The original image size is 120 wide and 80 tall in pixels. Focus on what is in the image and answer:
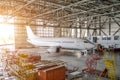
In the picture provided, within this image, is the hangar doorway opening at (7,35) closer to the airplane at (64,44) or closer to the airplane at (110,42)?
the airplane at (64,44)

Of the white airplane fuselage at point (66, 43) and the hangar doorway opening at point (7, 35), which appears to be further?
the hangar doorway opening at point (7, 35)

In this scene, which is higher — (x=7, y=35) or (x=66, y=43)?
(x=7, y=35)

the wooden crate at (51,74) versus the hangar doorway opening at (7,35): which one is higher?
the hangar doorway opening at (7,35)

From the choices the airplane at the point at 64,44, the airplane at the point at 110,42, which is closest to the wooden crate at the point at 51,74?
the airplane at the point at 64,44

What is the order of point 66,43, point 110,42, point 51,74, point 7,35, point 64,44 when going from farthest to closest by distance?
point 7,35, point 110,42, point 64,44, point 66,43, point 51,74

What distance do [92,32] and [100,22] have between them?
4388mm

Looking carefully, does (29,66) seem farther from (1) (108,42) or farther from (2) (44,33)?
(2) (44,33)

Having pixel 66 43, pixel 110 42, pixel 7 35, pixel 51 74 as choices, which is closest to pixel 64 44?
pixel 66 43

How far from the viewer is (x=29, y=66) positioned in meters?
8.72

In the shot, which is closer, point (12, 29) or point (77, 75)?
point (77, 75)

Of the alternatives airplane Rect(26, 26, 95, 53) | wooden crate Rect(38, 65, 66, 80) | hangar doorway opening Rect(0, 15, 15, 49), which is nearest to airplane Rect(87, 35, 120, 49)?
airplane Rect(26, 26, 95, 53)

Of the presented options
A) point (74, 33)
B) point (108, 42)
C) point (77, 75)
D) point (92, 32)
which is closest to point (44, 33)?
point (74, 33)

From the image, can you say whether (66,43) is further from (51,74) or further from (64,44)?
(51,74)

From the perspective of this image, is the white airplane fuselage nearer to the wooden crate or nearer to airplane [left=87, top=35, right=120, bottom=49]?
airplane [left=87, top=35, right=120, bottom=49]
